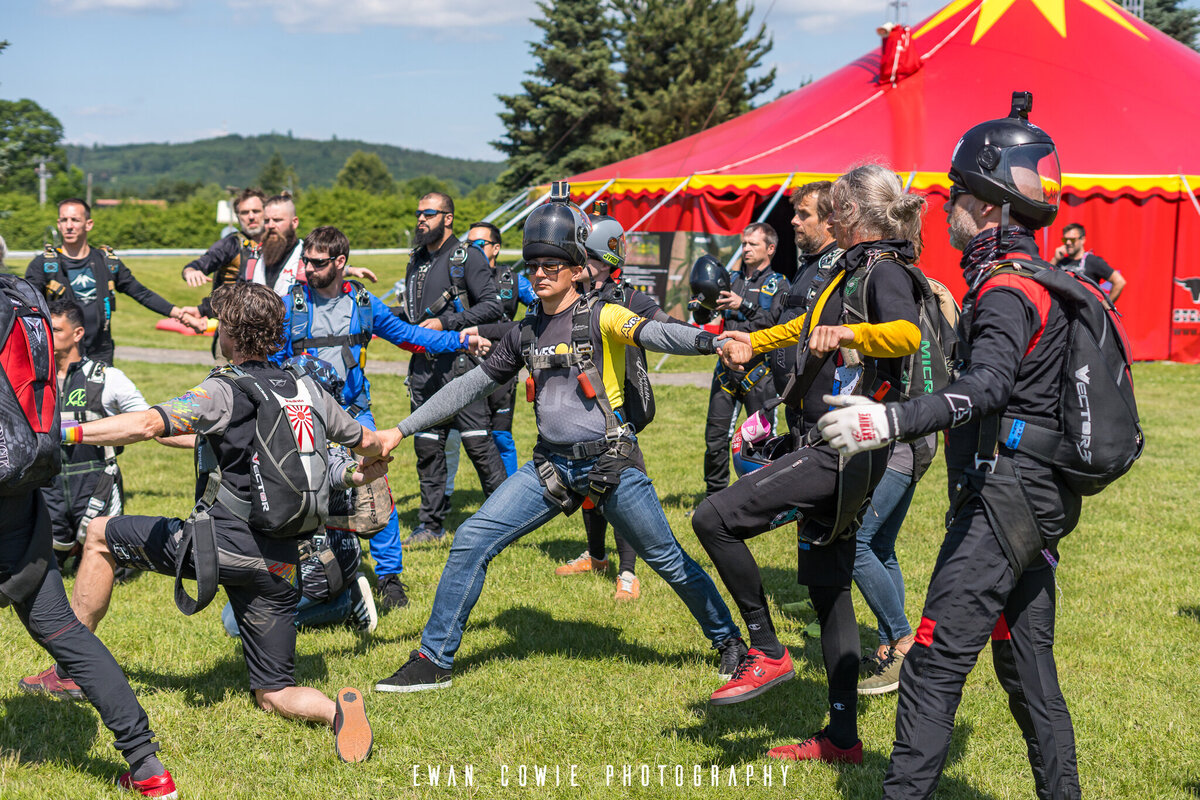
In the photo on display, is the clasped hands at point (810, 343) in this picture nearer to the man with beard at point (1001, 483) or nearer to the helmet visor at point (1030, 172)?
the man with beard at point (1001, 483)

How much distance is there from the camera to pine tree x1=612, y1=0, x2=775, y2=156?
47000 mm

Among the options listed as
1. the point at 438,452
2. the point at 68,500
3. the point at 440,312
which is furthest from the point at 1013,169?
the point at 68,500

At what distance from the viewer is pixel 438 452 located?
26.5 feet

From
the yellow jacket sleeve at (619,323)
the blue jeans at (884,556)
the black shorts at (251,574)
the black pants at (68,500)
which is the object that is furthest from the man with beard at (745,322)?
the black pants at (68,500)

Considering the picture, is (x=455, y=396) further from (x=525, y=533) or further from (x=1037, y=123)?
(x=1037, y=123)

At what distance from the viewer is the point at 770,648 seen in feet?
15.1

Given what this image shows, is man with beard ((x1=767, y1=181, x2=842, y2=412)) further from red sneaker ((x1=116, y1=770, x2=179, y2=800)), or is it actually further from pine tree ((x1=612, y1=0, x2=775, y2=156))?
pine tree ((x1=612, y1=0, x2=775, y2=156))

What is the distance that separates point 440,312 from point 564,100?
4284cm

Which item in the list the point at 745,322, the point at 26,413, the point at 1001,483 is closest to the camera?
the point at 1001,483

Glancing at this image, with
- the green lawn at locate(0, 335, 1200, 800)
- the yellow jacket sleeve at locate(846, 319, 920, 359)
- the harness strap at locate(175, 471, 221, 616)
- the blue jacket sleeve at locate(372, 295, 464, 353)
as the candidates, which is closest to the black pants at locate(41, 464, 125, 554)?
the green lawn at locate(0, 335, 1200, 800)

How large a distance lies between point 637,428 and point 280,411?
1697mm

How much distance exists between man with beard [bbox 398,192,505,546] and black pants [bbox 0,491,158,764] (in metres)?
4.03

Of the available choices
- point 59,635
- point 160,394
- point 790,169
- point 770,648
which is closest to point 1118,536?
point 770,648

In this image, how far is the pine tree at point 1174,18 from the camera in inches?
1374
